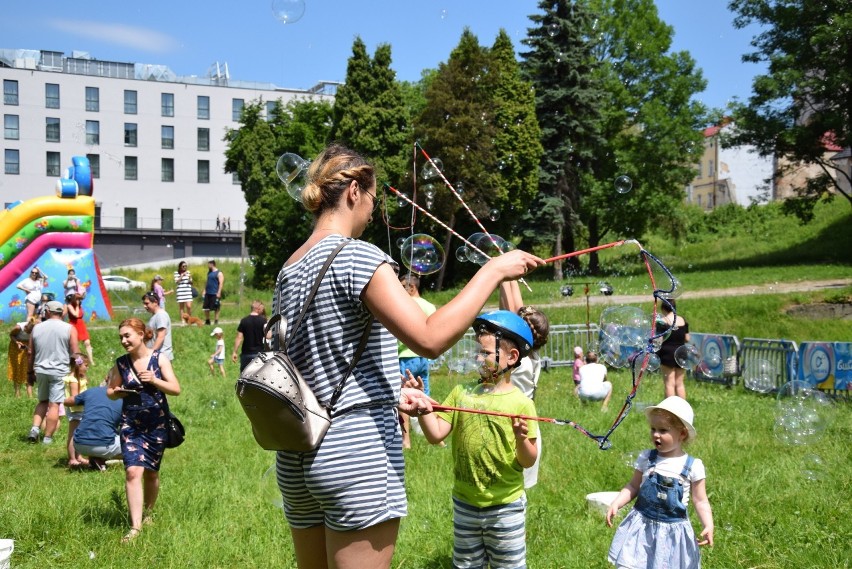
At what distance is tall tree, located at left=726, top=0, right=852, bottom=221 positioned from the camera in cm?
2789

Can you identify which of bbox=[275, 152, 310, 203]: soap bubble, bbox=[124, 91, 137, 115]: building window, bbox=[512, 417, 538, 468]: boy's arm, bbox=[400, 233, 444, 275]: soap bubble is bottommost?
bbox=[512, 417, 538, 468]: boy's arm

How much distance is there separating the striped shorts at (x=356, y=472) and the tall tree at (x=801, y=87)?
29.0 meters

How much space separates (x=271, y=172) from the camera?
42.1 meters

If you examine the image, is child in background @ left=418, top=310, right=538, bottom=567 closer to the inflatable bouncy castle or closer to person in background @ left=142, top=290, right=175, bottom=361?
person in background @ left=142, top=290, right=175, bottom=361

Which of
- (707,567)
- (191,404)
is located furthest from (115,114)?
(707,567)

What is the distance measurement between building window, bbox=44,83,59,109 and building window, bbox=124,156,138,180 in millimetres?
5493

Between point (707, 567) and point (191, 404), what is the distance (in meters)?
7.83

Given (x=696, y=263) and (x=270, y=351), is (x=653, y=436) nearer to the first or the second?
(x=270, y=351)

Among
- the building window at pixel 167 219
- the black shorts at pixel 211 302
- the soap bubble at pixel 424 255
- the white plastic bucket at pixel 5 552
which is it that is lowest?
the white plastic bucket at pixel 5 552

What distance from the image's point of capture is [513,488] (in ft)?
12.7

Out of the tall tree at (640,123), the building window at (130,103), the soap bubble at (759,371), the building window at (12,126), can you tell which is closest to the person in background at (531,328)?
the soap bubble at (759,371)

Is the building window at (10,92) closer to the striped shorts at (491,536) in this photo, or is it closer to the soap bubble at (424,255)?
the soap bubble at (424,255)

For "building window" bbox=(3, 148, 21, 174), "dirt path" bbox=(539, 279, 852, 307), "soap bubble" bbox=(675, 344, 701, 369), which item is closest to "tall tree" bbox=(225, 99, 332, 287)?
"dirt path" bbox=(539, 279, 852, 307)

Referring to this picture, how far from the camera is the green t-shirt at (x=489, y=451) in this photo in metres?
3.82
